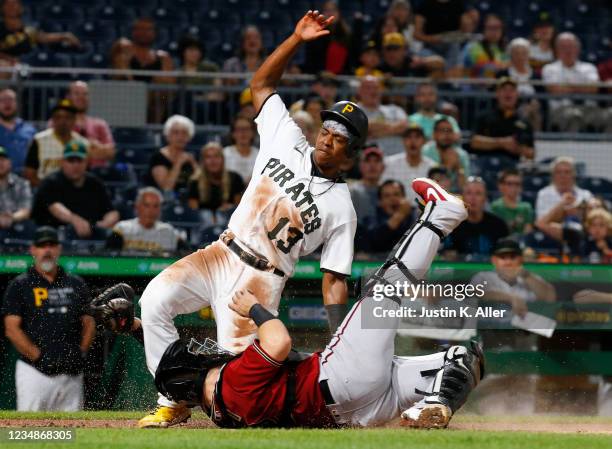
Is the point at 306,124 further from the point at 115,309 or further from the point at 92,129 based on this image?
the point at 115,309

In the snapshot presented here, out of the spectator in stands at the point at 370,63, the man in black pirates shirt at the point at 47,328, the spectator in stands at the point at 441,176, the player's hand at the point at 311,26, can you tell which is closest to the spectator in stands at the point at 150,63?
the spectator in stands at the point at 370,63

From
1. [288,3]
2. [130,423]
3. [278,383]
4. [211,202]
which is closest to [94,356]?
[211,202]

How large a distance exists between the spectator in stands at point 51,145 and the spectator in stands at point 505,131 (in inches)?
170

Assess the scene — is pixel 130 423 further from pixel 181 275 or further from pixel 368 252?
pixel 368 252

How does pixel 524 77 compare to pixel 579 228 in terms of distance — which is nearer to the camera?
pixel 579 228

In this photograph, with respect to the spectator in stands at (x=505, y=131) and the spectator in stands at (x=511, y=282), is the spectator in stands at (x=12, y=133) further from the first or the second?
the spectator in stands at (x=511, y=282)

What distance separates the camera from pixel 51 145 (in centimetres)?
1228

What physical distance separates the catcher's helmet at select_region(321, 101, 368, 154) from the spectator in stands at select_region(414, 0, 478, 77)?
843cm

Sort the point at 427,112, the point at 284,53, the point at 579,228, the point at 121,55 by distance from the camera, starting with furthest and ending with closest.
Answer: the point at 121,55 → the point at 427,112 → the point at 579,228 → the point at 284,53

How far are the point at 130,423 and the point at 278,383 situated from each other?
1.15 meters

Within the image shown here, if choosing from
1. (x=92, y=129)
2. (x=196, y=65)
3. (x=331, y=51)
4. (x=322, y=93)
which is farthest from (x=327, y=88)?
(x=92, y=129)

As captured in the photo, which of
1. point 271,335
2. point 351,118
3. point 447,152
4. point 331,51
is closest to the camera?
point 271,335

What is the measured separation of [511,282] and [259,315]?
4.63 metres

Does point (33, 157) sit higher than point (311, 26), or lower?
lower
